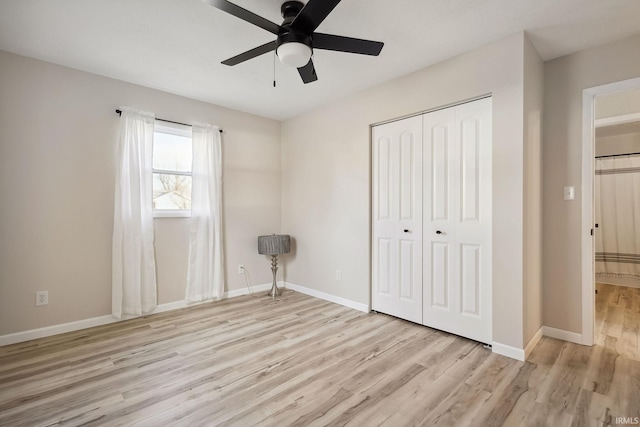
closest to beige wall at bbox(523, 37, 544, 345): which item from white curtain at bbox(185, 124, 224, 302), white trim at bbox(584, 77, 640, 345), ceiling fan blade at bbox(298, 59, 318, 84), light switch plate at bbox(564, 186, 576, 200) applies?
light switch plate at bbox(564, 186, 576, 200)

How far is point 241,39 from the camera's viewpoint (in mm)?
2373

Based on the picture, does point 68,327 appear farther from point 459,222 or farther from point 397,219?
point 459,222

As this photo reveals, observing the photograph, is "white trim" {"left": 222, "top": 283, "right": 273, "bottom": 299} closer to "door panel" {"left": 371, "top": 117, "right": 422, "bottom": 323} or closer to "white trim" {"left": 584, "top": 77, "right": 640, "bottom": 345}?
"door panel" {"left": 371, "top": 117, "right": 422, "bottom": 323}

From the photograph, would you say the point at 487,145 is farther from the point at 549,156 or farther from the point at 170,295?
the point at 170,295

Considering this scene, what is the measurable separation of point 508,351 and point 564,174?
1.64 metres

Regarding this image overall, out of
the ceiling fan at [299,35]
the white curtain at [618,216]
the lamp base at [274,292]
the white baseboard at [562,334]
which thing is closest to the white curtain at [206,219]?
the lamp base at [274,292]

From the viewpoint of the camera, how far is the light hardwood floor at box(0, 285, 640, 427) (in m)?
1.69

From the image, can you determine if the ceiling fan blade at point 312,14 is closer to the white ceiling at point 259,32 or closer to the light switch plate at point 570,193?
the white ceiling at point 259,32

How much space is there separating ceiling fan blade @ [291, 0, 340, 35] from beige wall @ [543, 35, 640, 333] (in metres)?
2.35

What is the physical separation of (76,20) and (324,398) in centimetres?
317

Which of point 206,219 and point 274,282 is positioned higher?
point 206,219

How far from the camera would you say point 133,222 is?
317 centimetres

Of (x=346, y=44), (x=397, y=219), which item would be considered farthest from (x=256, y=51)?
(x=397, y=219)

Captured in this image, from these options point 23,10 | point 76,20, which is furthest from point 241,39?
point 23,10
